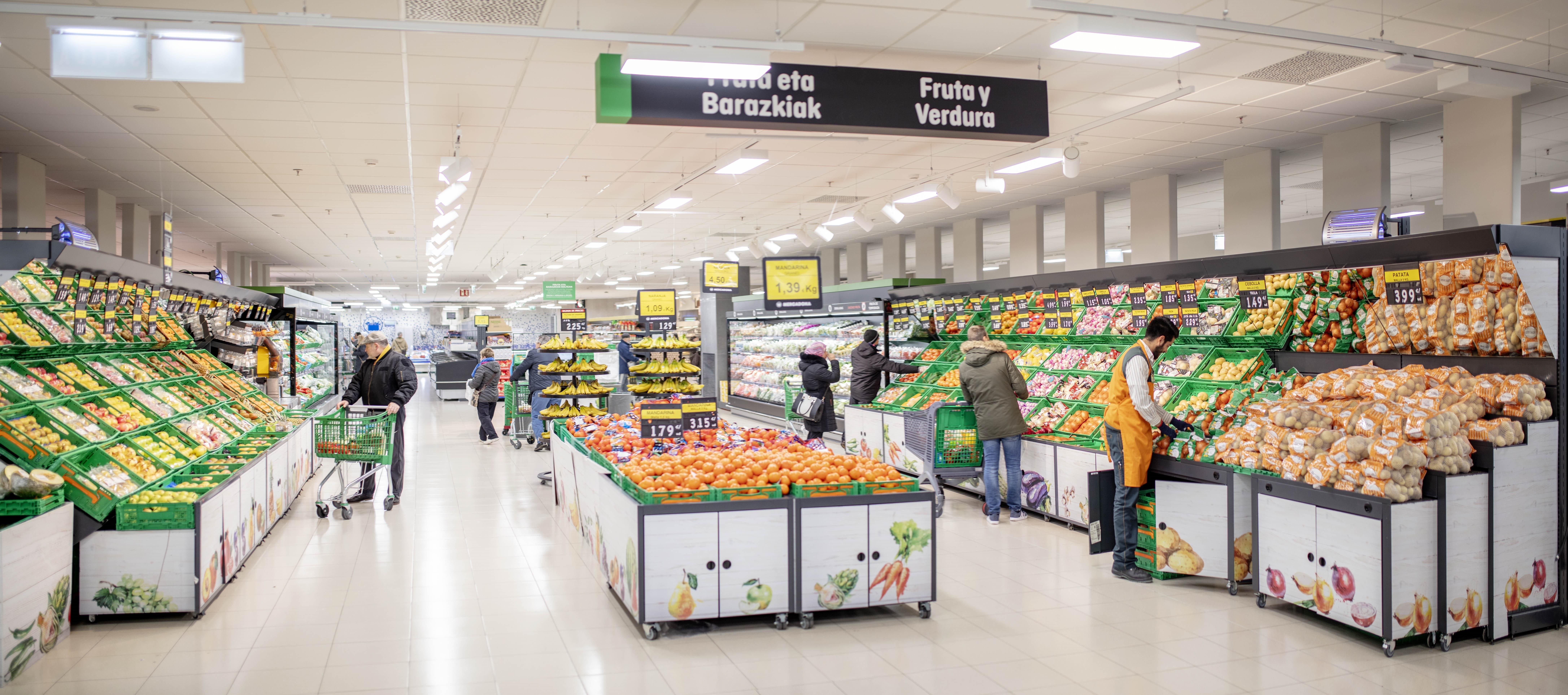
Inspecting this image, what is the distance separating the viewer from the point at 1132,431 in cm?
522

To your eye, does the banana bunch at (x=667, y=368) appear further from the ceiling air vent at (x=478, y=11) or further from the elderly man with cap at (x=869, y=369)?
the ceiling air vent at (x=478, y=11)

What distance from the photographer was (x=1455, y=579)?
410cm

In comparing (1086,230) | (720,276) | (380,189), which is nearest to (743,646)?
(380,189)

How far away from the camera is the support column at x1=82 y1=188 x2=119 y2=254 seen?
1084 cm

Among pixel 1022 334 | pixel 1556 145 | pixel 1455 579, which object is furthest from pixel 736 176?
pixel 1556 145

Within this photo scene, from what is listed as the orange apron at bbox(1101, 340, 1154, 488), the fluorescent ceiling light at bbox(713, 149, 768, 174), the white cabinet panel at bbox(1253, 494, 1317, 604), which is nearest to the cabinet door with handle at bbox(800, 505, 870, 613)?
the orange apron at bbox(1101, 340, 1154, 488)

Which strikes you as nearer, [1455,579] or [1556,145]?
[1455,579]

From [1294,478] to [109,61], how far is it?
639 cm

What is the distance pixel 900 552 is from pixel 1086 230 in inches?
401

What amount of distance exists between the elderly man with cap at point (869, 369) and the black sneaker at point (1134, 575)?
371 cm

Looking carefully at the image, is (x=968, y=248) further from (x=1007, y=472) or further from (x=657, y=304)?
(x=1007, y=472)

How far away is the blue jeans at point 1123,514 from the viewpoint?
17.5ft

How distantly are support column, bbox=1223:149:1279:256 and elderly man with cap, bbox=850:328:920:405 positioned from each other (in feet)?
14.5

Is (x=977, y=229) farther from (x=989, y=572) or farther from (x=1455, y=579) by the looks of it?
(x=1455, y=579)
